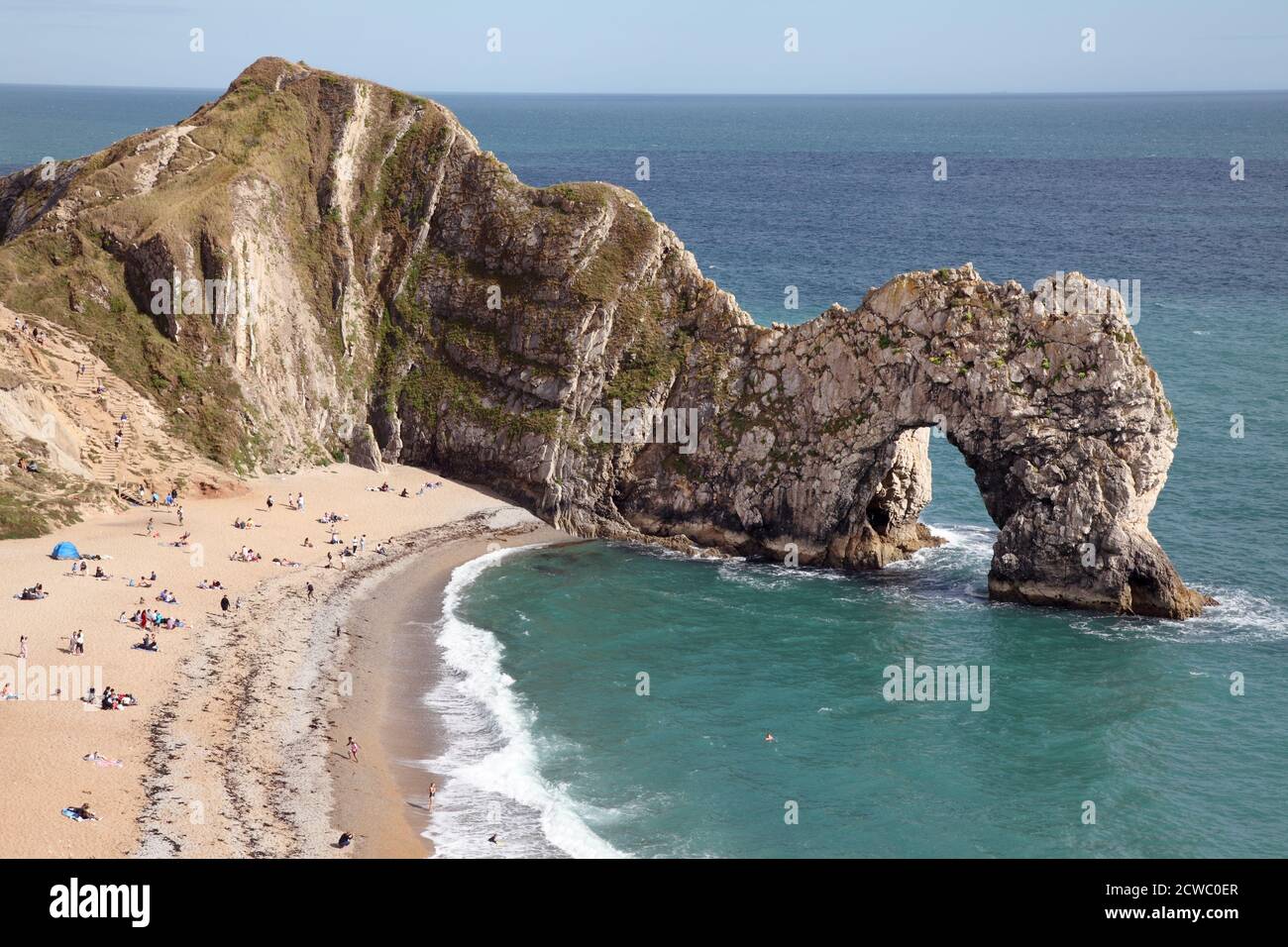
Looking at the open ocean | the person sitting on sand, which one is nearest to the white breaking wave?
the open ocean

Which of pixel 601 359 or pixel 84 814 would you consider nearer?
pixel 84 814

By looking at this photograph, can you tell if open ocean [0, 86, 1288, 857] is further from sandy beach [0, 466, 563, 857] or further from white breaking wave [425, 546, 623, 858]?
sandy beach [0, 466, 563, 857]

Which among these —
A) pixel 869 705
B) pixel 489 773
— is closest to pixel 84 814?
pixel 489 773

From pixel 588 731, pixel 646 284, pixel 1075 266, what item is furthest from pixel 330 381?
pixel 1075 266

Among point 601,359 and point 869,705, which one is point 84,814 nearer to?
point 869,705

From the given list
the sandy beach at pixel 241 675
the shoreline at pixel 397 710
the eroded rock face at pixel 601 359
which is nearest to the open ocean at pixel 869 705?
the shoreline at pixel 397 710

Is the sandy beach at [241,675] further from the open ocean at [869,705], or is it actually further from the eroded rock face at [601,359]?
the eroded rock face at [601,359]
